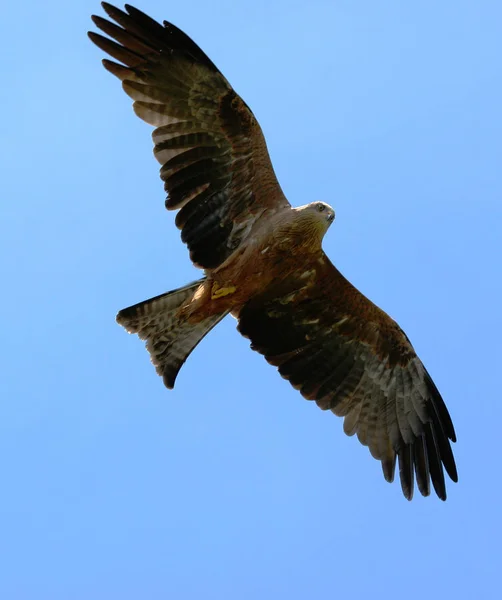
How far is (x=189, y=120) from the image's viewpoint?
34.4 feet

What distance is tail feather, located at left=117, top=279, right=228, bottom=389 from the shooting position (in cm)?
1069

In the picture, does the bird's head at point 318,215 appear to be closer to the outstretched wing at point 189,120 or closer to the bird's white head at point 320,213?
the bird's white head at point 320,213

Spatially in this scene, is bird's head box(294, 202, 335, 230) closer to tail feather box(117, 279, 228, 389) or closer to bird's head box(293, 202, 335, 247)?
bird's head box(293, 202, 335, 247)

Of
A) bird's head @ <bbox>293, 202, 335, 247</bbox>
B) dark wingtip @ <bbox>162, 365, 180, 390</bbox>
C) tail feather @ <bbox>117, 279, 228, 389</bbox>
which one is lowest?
dark wingtip @ <bbox>162, 365, 180, 390</bbox>

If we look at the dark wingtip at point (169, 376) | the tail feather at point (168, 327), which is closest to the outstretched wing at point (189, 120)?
the tail feather at point (168, 327)

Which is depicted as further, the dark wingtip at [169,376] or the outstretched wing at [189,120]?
the dark wingtip at [169,376]

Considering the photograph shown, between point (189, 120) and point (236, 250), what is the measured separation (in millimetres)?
1299

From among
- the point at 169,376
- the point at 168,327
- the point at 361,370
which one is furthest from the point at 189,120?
the point at 361,370

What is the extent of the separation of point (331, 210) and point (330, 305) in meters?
1.28

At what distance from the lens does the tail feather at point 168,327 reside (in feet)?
35.1

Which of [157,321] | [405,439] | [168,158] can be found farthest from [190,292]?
[405,439]

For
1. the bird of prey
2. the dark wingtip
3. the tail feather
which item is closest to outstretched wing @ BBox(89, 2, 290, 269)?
the bird of prey

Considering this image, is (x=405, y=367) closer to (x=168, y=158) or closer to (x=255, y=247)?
→ (x=255, y=247)

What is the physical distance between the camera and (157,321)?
35.3 feet
